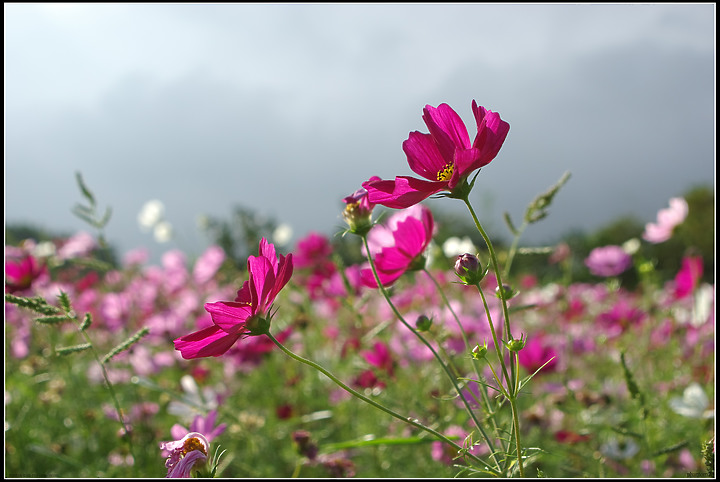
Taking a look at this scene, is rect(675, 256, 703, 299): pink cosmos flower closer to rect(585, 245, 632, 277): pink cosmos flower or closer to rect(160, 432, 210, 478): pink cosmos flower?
rect(585, 245, 632, 277): pink cosmos flower

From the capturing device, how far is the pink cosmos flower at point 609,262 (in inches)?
70.7

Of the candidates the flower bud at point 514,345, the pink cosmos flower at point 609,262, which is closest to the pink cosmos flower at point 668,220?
the pink cosmos flower at point 609,262

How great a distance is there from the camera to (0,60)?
0.99m

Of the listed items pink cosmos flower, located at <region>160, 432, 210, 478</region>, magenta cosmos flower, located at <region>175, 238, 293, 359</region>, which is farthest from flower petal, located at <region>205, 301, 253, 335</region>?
pink cosmos flower, located at <region>160, 432, 210, 478</region>

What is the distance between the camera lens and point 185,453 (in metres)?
0.54

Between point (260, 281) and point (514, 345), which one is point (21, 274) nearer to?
point (260, 281)

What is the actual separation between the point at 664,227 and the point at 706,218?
7.48m

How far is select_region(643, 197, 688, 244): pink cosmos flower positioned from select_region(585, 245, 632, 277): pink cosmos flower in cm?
31

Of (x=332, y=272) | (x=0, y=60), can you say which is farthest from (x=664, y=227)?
(x=0, y=60)

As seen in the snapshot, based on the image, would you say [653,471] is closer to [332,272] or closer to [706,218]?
[332,272]

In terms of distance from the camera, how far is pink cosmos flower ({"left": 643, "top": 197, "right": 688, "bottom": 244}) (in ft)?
4.63

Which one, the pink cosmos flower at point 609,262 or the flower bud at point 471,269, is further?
the pink cosmos flower at point 609,262

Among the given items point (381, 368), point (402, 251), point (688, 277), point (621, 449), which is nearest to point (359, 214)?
point (402, 251)

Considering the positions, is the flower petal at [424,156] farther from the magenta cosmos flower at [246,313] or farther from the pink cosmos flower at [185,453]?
the pink cosmos flower at [185,453]
